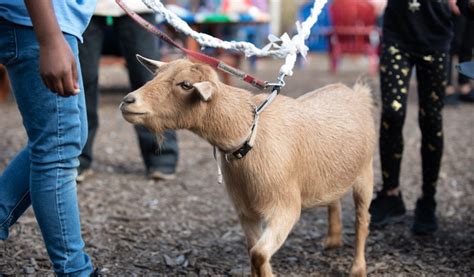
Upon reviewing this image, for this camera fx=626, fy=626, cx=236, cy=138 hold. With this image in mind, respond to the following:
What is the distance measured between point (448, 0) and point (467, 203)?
4.95ft

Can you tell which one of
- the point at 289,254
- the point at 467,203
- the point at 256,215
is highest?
the point at 256,215

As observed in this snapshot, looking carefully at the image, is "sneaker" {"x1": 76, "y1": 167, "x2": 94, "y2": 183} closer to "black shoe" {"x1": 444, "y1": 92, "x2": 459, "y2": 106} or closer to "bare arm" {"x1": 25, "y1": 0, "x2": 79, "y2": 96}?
"bare arm" {"x1": 25, "y1": 0, "x2": 79, "y2": 96}

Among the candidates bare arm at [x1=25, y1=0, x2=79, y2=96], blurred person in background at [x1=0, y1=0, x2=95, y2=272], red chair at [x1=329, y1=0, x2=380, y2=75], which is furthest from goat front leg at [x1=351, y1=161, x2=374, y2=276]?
red chair at [x1=329, y1=0, x2=380, y2=75]

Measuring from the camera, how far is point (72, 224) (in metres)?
2.54

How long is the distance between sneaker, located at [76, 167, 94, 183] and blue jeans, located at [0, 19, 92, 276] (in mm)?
2548

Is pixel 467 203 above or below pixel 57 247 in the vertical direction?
below

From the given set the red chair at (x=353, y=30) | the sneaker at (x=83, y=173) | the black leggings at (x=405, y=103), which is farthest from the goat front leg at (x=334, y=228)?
the red chair at (x=353, y=30)

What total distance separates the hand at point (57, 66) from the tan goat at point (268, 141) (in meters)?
0.32

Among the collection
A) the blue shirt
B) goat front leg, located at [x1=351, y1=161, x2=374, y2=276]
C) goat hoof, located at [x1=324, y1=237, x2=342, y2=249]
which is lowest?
goat hoof, located at [x1=324, y1=237, x2=342, y2=249]

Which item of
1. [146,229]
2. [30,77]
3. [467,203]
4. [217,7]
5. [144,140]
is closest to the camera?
[30,77]

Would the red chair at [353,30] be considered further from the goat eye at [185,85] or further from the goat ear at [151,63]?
the goat eye at [185,85]

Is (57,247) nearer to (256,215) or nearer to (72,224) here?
(72,224)

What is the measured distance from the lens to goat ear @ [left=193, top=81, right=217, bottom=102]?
8.14 feet

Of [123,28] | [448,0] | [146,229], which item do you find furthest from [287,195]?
[123,28]
